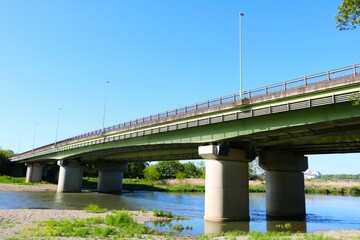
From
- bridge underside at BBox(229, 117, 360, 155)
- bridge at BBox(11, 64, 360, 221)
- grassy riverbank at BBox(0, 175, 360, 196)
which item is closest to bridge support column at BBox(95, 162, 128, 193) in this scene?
grassy riverbank at BBox(0, 175, 360, 196)

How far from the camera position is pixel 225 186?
1147 inches

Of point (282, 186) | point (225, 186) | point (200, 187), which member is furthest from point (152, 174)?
point (225, 186)

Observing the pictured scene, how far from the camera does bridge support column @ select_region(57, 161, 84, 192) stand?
2817 inches

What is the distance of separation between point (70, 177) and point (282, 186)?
168ft

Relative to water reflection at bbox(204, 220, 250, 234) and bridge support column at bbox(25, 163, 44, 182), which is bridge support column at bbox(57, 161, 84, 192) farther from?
water reflection at bbox(204, 220, 250, 234)

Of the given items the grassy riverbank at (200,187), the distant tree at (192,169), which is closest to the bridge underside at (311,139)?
the grassy riverbank at (200,187)

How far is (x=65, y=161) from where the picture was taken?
73562 mm

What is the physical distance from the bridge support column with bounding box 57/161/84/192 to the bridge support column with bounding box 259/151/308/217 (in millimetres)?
49030

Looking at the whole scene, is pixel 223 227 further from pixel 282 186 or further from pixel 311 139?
pixel 282 186

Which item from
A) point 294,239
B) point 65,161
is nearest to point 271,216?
point 294,239

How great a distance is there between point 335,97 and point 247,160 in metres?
12.2

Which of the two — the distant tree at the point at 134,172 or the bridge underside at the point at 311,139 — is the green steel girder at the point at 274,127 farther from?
the distant tree at the point at 134,172

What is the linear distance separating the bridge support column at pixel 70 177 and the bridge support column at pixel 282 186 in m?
49.0

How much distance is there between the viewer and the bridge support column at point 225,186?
28891 mm
